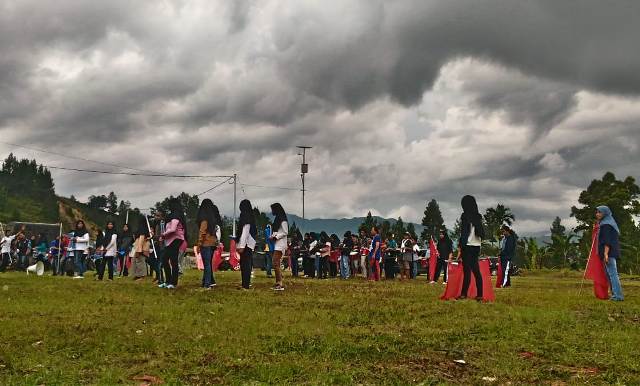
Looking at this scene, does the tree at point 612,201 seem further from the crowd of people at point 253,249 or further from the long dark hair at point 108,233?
the long dark hair at point 108,233

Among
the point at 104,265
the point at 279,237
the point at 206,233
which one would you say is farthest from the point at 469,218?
the point at 104,265

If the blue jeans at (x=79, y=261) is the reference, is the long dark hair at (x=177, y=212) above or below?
above

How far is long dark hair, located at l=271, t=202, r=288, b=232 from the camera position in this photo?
16.3 m

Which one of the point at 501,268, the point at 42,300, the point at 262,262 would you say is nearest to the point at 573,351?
the point at 42,300

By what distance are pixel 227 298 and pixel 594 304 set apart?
8.15 m

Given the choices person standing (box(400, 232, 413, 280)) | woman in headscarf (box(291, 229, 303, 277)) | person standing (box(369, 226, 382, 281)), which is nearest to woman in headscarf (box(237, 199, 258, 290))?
person standing (box(369, 226, 382, 281))

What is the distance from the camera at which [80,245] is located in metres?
22.7

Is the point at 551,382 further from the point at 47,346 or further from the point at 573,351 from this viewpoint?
the point at 47,346

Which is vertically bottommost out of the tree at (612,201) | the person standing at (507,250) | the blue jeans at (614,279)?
the blue jeans at (614,279)

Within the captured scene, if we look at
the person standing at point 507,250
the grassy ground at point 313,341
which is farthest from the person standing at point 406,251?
the grassy ground at point 313,341

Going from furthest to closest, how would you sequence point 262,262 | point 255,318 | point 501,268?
1. point 262,262
2. point 501,268
3. point 255,318

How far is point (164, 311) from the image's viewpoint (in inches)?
451

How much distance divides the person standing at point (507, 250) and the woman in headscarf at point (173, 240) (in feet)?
38.3

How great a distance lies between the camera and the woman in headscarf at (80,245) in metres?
22.5
